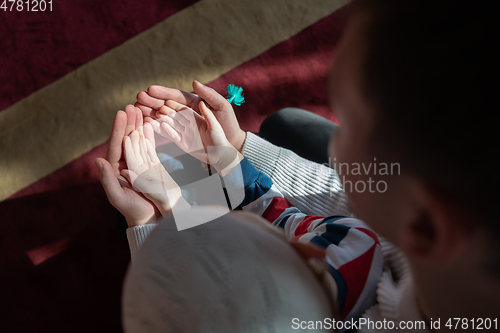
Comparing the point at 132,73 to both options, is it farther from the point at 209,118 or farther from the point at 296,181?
the point at 296,181

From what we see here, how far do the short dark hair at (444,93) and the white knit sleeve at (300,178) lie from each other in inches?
13.6

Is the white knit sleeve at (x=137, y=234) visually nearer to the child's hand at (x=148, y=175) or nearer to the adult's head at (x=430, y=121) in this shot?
the child's hand at (x=148, y=175)

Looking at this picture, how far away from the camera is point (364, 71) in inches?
9.6

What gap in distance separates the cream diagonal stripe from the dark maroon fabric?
3 cm

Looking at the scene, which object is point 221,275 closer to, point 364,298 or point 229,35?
point 364,298

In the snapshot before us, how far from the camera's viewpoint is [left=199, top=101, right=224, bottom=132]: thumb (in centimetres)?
61

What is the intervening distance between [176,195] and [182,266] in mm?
368

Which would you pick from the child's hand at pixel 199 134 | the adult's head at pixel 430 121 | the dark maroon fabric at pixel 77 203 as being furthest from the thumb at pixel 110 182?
the adult's head at pixel 430 121

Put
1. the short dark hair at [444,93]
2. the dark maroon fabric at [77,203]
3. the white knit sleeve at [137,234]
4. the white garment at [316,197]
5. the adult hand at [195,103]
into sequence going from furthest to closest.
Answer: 1. the dark maroon fabric at [77,203]
2. the adult hand at [195,103]
3. the white knit sleeve at [137,234]
4. the white garment at [316,197]
5. the short dark hair at [444,93]

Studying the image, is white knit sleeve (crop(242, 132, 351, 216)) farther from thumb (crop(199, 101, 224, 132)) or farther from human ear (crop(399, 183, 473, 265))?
human ear (crop(399, 183, 473, 265))

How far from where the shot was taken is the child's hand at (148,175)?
59cm

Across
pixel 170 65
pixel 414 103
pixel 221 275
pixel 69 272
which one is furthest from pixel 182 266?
pixel 170 65

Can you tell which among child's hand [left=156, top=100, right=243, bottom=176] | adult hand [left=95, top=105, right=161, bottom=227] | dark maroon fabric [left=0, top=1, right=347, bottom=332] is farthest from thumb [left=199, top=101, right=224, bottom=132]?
dark maroon fabric [left=0, top=1, right=347, bottom=332]

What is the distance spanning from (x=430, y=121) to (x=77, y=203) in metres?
0.85
